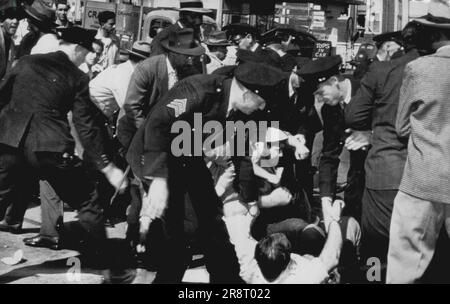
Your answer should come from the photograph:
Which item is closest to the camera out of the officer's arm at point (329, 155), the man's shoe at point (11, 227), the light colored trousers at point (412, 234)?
the light colored trousers at point (412, 234)

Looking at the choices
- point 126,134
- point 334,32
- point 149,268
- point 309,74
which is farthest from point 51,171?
point 334,32

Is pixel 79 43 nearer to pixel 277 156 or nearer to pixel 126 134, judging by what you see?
pixel 126 134

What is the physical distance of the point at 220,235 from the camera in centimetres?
405

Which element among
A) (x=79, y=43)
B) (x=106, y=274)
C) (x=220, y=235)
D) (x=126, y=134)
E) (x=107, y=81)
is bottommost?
Result: (x=106, y=274)

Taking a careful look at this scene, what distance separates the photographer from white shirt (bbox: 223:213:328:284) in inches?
149

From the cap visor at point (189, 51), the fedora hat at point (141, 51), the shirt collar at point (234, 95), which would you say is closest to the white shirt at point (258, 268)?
the shirt collar at point (234, 95)

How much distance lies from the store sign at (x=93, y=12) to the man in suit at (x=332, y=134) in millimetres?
7760

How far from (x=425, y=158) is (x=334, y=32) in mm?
16028

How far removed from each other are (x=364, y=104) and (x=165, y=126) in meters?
1.41

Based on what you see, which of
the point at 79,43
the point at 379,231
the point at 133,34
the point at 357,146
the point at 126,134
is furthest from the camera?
the point at 133,34

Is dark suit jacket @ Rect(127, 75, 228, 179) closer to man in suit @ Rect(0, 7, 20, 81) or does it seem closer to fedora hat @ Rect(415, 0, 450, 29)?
fedora hat @ Rect(415, 0, 450, 29)

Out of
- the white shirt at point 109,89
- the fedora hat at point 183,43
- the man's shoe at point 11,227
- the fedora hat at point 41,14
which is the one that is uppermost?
the fedora hat at point 41,14

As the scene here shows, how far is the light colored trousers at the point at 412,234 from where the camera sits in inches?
141

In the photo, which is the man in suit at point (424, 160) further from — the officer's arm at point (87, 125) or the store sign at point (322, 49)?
the store sign at point (322, 49)
